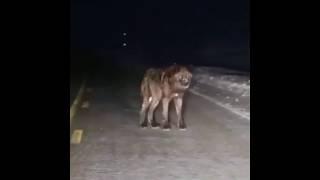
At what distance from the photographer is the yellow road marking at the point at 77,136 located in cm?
1068

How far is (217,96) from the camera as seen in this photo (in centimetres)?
1975

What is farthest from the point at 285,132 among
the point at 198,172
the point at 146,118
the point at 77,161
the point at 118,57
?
the point at 118,57

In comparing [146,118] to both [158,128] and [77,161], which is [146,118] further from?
[77,161]

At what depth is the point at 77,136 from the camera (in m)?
11.3

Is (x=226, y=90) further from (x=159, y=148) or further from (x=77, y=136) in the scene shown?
(x=159, y=148)

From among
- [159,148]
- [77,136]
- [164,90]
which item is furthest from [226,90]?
[159,148]

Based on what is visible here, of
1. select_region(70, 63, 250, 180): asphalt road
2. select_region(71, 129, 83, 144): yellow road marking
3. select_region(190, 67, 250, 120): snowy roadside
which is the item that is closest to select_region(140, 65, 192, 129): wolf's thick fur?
Result: select_region(70, 63, 250, 180): asphalt road

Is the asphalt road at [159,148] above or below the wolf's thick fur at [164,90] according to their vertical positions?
below

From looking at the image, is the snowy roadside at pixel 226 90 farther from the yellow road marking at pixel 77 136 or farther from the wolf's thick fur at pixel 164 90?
the yellow road marking at pixel 77 136

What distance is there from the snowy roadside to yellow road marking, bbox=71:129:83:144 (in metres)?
3.84

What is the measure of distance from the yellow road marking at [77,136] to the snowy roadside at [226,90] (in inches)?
151

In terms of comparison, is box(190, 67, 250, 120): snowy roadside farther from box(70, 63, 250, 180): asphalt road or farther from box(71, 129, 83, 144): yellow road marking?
box(71, 129, 83, 144): yellow road marking

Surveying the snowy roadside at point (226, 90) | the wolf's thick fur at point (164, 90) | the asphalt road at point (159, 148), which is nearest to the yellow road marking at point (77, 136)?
the asphalt road at point (159, 148)

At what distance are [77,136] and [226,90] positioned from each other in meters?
10.5
